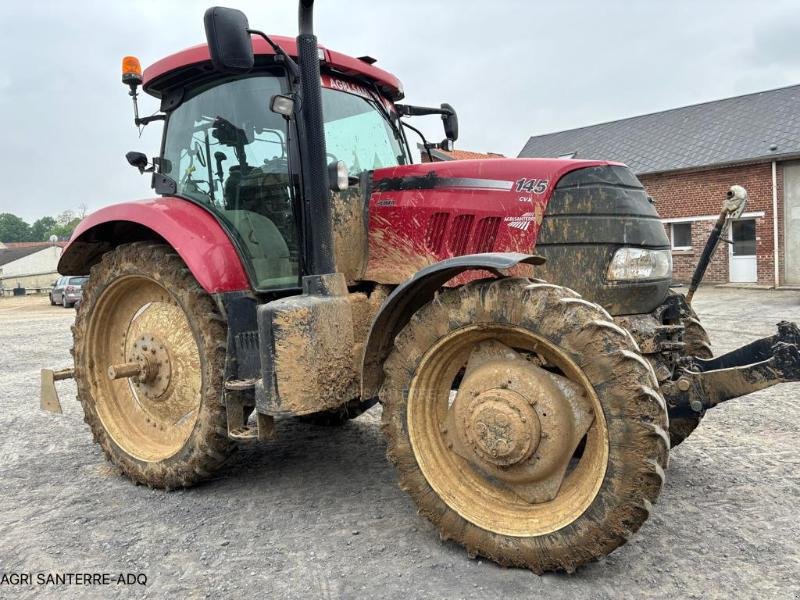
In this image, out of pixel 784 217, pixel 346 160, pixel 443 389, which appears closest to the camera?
pixel 443 389

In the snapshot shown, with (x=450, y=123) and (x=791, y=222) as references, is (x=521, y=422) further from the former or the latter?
(x=791, y=222)

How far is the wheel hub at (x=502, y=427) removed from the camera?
2594 mm

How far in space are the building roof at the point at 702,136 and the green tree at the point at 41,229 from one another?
90683 mm

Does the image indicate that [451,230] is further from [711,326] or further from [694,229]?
[694,229]

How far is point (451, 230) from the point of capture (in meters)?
3.21

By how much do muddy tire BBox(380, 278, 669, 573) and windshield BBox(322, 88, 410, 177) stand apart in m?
1.39

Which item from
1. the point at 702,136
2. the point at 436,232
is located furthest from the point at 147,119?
the point at 702,136

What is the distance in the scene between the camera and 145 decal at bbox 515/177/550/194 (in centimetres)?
301

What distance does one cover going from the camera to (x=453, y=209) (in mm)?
3201

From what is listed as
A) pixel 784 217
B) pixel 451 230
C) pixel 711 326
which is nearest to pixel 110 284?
pixel 451 230

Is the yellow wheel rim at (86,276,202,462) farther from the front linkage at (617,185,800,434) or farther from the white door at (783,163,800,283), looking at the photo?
the white door at (783,163,800,283)

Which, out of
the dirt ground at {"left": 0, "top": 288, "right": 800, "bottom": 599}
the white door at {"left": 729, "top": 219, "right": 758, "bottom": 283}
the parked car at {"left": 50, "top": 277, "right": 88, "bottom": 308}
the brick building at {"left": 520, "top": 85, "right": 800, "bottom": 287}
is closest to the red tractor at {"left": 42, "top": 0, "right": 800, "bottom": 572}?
the dirt ground at {"left": 0, "top": 288, "right": 800, "bottom": 599}

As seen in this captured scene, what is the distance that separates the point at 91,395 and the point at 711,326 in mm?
9596

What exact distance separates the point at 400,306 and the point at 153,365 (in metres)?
1.87
